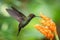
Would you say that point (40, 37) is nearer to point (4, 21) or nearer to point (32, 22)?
point (32, 22)

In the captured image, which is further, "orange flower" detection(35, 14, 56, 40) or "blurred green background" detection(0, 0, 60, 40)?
"blurred green background" detection(0, 0, 60, 40)

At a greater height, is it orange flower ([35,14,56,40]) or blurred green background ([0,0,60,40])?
blurred green background ([0,0,60,40])

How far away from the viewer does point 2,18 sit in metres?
1.09

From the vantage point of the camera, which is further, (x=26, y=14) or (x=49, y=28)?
(x=26, y=14)

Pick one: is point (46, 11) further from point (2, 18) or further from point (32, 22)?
point (2, 18)

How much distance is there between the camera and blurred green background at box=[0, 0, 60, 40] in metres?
1.08

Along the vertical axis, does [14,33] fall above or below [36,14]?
below

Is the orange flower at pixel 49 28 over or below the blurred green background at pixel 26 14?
below

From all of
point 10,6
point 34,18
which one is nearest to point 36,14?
point 34,18

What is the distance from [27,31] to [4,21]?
0.12m

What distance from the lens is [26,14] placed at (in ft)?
3.62

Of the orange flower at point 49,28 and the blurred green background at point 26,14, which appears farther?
the blurred green background at point 26,14

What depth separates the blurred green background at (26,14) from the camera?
3.55 feet

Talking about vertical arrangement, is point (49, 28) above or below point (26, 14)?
below
